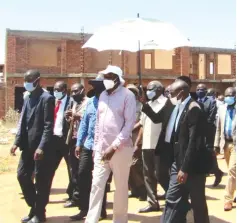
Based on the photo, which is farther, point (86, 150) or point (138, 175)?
point (138, 175)

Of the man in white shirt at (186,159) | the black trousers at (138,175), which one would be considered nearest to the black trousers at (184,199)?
the man in white shirt at (186,159)

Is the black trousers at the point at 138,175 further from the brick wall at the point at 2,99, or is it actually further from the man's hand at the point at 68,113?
the brick wall at the point at 2,99

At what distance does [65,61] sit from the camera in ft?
99.8

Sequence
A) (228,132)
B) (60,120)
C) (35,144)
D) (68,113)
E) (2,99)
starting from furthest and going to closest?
(2,99)
(60,120)
(68,113)
(228,132)
(35,144)

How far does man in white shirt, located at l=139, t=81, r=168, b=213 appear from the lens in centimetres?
664

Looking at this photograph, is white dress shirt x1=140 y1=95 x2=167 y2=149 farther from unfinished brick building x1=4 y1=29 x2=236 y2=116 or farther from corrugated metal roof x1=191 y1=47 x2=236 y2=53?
corrugated metal roof x1=191 y1=47 x2=236 y2=53

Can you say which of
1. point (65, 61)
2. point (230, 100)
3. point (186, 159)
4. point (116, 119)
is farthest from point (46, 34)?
point (186, 159)

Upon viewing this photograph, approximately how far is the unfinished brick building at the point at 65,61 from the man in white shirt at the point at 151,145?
75.3 ft

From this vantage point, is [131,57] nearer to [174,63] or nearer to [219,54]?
[174,63]

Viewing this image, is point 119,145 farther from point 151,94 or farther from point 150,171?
point 150,171

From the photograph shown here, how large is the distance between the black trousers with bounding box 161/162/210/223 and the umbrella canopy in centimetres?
248

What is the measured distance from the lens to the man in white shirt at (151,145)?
6.64 m

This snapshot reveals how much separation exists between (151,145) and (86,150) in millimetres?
1166

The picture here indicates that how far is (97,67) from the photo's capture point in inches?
1207
